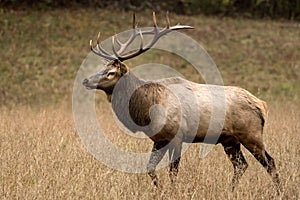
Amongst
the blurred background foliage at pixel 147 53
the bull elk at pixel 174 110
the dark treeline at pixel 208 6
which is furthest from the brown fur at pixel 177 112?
the dark treeline at pixel 208 6

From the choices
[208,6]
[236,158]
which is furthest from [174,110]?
[208,6]

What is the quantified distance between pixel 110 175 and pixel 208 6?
22.3 metres

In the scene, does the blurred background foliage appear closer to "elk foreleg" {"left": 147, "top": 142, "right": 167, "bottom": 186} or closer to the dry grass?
the dry grass

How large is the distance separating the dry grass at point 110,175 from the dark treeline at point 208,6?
18292 millimetres

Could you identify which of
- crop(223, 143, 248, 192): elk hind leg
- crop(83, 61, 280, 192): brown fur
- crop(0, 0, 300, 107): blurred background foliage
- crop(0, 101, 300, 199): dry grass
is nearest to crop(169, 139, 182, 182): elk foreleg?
crop(83, 61, 280, 192): brown fur

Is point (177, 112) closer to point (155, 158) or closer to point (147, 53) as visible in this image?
point (155, 158)

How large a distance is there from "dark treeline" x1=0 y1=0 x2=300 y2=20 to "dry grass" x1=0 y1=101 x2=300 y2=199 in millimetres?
18292

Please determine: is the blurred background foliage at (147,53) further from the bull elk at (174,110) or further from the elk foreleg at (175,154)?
the elk foreleg at (175,154)

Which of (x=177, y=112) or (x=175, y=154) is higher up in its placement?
(x=177, y=112)

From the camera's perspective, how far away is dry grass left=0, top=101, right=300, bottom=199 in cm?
545

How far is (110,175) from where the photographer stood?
615cm

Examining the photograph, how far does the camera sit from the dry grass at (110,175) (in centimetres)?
545

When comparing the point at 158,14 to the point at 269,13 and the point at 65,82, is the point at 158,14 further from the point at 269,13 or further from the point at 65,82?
the point at 65,82

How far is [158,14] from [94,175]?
67.7 feet
